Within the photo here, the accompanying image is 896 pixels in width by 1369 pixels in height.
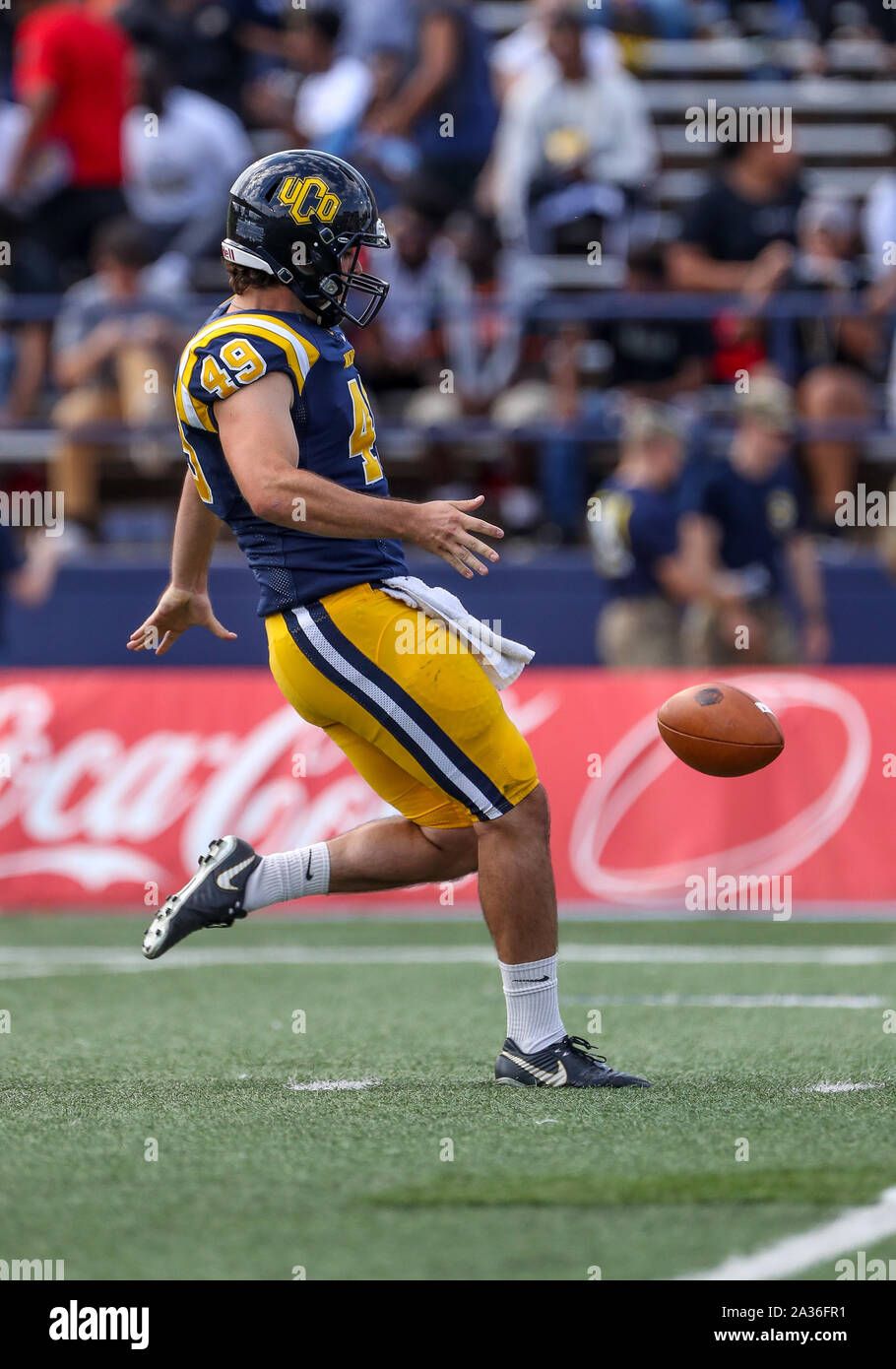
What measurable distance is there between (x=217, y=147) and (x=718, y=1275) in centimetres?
1072

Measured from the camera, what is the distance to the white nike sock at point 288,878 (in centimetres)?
532

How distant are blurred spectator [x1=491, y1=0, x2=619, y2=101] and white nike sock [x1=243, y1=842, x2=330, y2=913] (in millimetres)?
8685

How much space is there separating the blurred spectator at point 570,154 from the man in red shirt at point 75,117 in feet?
8.16

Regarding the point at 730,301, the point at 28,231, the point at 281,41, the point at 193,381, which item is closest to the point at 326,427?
the point at 193,381

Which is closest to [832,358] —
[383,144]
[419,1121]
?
[383,144]

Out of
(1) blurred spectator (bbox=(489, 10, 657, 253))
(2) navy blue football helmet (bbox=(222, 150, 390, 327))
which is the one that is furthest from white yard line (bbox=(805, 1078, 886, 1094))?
(1) blurred spectator (bbox=(489, 10, 657, 253))

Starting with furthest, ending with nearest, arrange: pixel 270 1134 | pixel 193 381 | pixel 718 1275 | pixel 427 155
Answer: pixel 427 155 → pixel 193 381 → pixel 270 1134 → pixel 718 1275

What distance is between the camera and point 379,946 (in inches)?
344

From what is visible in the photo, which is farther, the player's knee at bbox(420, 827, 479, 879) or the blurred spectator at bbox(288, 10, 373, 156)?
the blurred spectator at bbox(288, 10, 373, 156)

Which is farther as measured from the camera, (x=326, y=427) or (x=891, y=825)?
(x=891, y=825)

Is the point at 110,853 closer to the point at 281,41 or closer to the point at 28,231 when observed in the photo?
the point at 28,231

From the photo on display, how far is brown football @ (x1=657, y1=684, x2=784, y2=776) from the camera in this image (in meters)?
5.55

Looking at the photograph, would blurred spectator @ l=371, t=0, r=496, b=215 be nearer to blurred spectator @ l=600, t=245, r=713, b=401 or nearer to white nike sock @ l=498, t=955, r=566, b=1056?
blurred spectator @ l=600, t=245, r=713, b=401

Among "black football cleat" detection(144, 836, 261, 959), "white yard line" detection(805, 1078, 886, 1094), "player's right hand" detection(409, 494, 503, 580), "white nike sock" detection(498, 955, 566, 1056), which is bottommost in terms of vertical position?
"white yard line" detection(805, 1078, 886, 1094)
